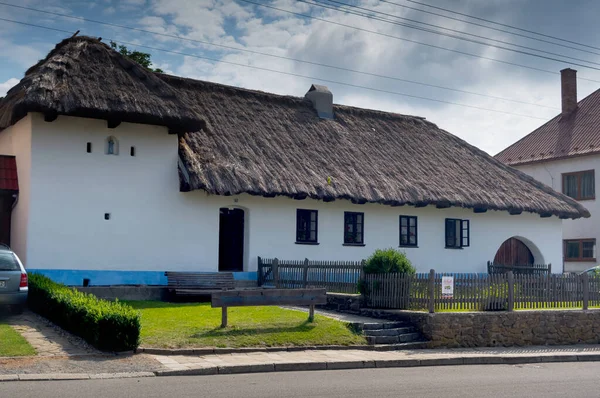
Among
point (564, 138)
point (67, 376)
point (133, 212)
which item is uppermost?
point (564, 138)

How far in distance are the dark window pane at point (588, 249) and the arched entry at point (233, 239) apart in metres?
20.9

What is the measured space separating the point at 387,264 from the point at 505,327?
3349mm

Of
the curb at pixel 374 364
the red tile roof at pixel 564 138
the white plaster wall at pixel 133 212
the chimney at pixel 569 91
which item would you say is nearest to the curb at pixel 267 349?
the curb at pixel 374 364

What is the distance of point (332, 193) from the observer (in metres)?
23.9

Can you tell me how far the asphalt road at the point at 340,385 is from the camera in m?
9.76

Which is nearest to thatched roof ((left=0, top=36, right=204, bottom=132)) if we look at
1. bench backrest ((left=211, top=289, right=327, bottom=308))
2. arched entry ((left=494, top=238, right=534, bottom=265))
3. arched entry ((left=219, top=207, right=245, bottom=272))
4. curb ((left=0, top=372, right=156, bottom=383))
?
arched entry ((left=219, top=207, right=245, bottom=272))

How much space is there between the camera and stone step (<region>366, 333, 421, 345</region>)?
51.3ft

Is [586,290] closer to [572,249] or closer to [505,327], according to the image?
[505,327]

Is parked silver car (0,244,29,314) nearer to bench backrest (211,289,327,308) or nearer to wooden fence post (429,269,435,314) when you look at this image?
bench backrest (211,289,327,308)

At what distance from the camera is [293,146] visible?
85.2 feet

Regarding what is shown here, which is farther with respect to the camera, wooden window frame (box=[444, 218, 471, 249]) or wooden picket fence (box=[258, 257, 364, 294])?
wooden window frame (box=[444, 218, 471, 249])

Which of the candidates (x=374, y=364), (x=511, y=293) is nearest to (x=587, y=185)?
(x=511, y=293)

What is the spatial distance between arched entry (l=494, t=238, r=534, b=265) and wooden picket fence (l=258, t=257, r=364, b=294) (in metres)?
12.7

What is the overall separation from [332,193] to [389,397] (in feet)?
47.0
